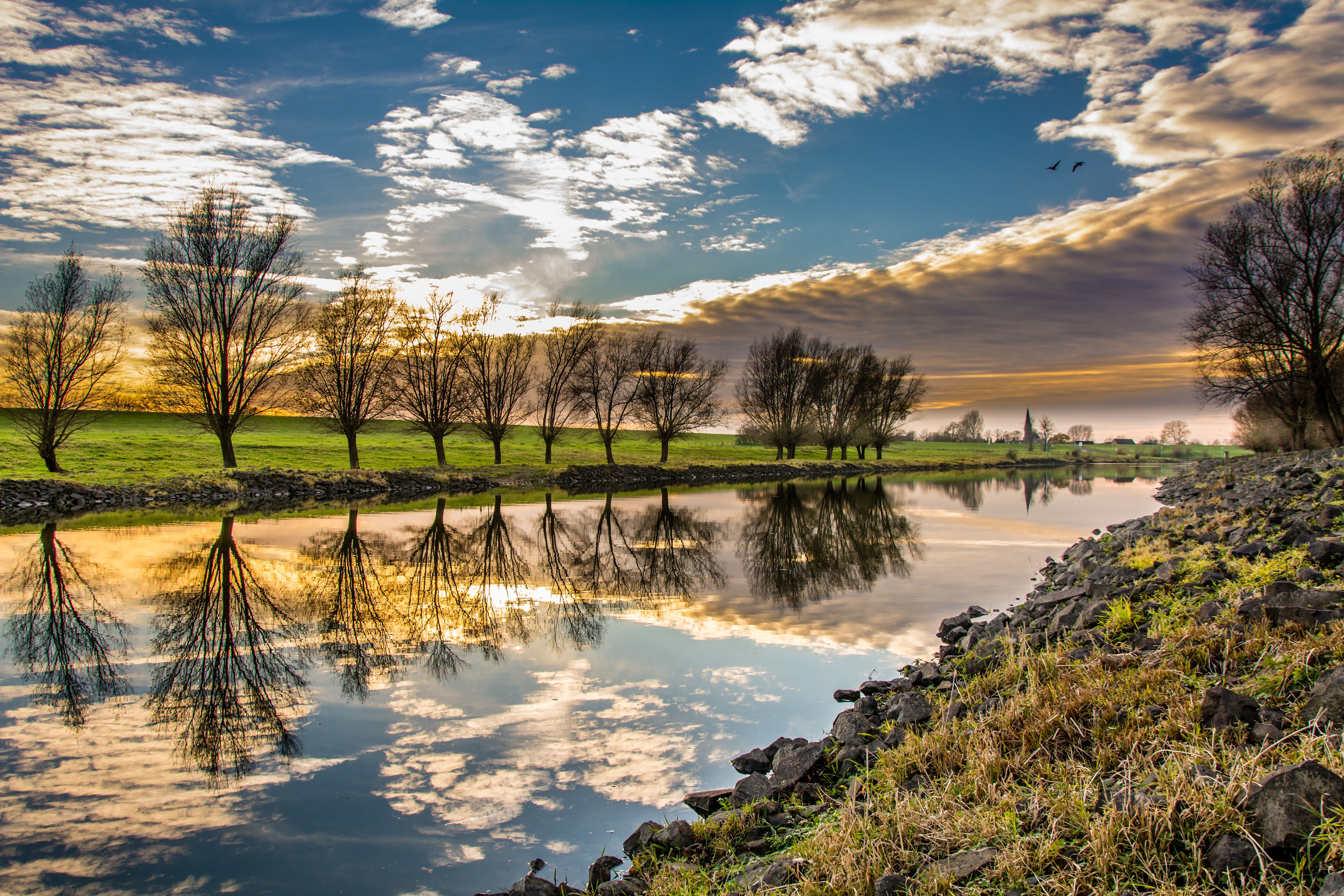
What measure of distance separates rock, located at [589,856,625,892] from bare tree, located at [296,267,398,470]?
1568 inches

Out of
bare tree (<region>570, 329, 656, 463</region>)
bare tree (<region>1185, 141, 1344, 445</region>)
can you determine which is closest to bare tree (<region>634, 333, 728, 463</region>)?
bare tree (<region>570, 329, 656, 463</region>)

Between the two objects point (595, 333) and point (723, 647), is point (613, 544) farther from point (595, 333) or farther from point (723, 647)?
point (595, 333)

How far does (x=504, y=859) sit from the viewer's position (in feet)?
13.8

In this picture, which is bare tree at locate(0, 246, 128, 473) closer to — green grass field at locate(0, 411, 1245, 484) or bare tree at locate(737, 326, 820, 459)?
green grass field at locate(0, 411, 1245, 484)

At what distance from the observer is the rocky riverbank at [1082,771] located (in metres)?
2.88

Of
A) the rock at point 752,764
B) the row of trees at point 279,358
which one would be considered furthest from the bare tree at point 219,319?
the rock at point 752,764

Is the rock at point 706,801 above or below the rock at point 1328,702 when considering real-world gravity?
below

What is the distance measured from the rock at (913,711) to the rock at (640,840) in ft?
7.33

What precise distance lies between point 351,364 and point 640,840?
138ft

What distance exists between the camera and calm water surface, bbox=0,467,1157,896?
4.32 meters

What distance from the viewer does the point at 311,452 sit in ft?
182

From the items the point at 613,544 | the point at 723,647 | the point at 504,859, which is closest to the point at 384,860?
the point at 504,859

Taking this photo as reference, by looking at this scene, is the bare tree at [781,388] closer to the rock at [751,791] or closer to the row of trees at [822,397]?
the row of trees at [822,397]

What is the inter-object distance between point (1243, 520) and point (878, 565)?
663cm
